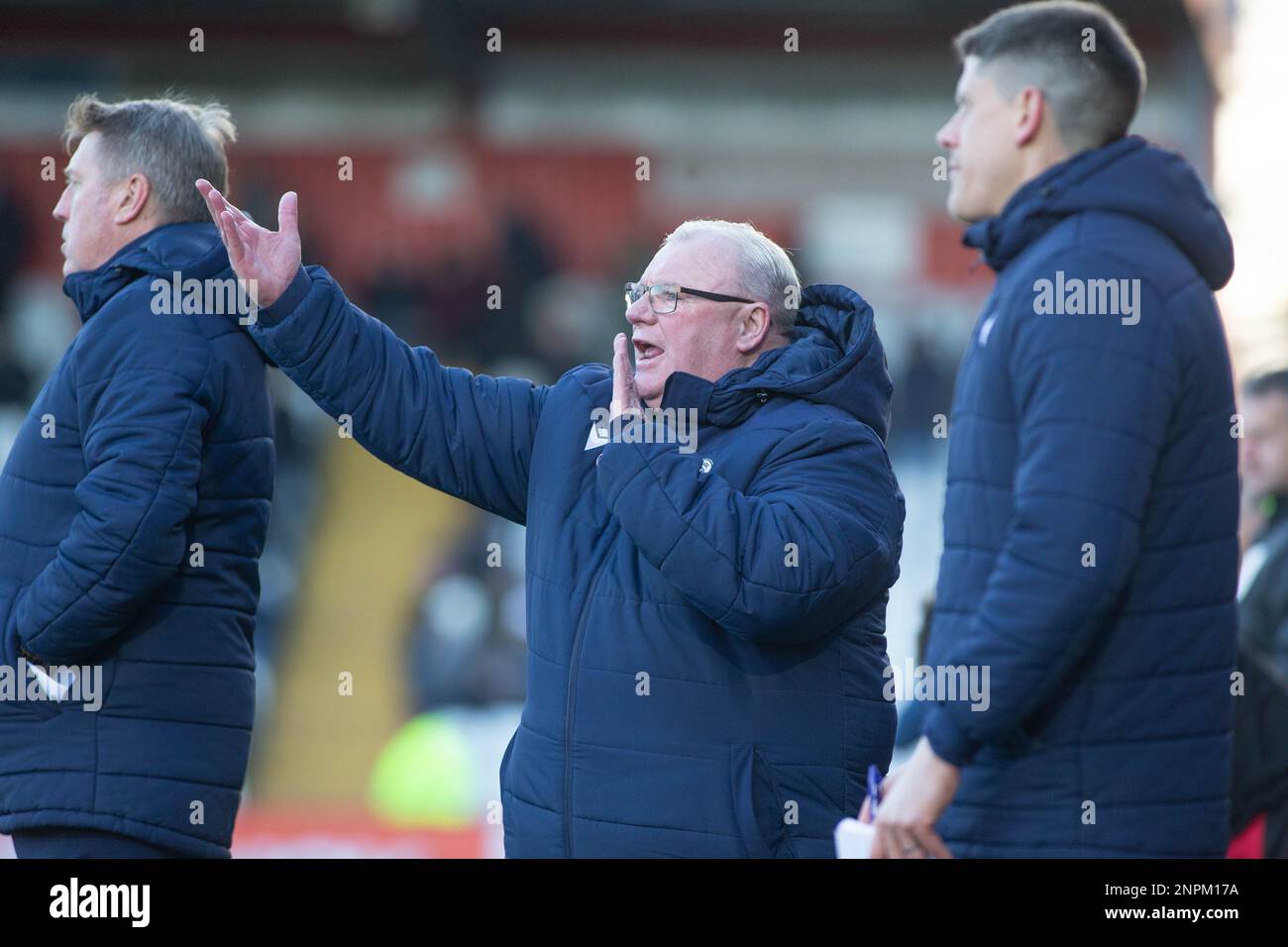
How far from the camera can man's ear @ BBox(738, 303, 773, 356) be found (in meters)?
3.37

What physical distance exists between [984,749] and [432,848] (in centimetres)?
525

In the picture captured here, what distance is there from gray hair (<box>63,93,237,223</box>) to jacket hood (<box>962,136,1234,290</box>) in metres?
1.72

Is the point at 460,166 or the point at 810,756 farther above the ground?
the point at 460,166

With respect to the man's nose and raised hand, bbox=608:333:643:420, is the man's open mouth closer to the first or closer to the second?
raised hand, bbox=608:333:643:420

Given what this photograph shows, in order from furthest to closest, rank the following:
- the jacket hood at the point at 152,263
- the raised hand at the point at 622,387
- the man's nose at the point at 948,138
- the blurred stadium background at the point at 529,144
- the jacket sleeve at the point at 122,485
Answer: the blurred stadium background at the point at 529,144, the jacket hood at the point at 152,263, the jacket sleeve at the point at 122,485, the raised hand at the point at 622,387, the man's nose at the point at 948,138

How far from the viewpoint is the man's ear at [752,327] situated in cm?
337

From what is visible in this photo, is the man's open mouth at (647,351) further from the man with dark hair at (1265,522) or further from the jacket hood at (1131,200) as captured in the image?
the man with dark hair at (1265,522)

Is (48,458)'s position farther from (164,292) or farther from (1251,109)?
(1251,109)

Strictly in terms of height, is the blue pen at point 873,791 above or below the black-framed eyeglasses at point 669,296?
below

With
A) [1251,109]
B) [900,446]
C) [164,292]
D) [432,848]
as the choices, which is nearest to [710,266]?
[164,292]

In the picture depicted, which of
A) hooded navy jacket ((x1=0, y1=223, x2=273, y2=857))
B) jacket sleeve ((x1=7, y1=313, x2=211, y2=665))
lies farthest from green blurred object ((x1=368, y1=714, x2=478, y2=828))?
jacket sleeve ((x1=7, y1=313, x2=211, y2=665))

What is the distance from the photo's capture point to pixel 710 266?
337 centimetres

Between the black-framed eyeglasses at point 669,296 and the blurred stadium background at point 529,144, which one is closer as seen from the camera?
the black-framed eyeglasses at point 669,296

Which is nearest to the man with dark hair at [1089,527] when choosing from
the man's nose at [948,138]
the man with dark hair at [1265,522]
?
the man's nose at [948,138]
